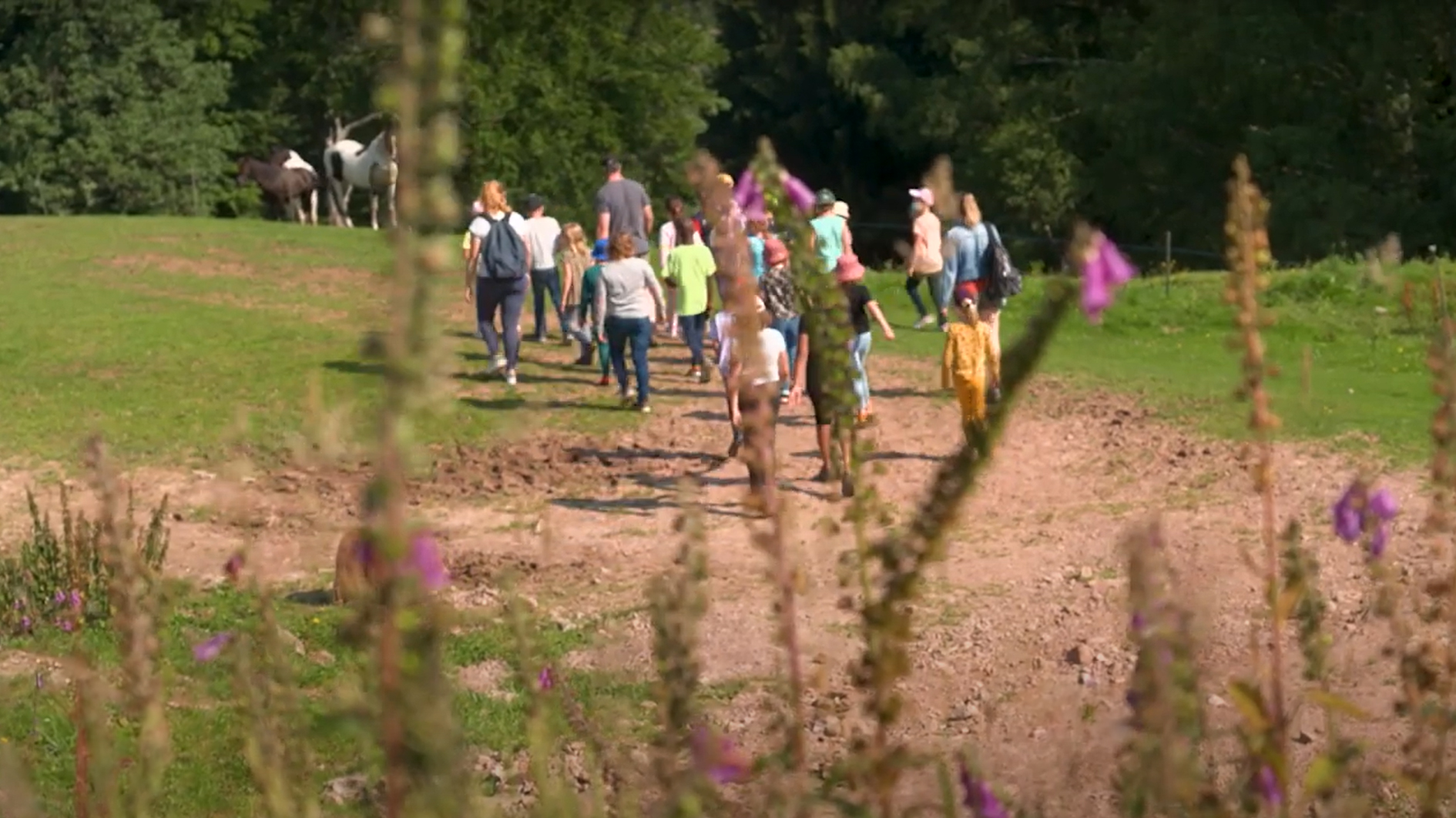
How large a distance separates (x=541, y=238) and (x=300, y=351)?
3020 mm

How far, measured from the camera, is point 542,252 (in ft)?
70.8

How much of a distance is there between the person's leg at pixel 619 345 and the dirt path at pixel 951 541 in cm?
39

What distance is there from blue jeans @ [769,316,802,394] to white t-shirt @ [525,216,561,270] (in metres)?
4.53

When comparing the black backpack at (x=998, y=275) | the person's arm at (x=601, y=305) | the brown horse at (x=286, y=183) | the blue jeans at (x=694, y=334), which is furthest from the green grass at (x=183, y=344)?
the brown horse at (x=286, y=183)

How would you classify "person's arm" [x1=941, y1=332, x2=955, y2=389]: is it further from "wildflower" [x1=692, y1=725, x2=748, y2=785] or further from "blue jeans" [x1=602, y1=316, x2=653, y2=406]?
"wildflower" [x1=692, y1=725, x2=748, y2=785]

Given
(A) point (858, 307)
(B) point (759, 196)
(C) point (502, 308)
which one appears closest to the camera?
(B) point (759, 196)

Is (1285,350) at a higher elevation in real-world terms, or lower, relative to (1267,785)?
higher

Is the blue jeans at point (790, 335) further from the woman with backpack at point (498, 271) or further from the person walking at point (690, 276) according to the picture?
the woman with backpack at point (498, 271)

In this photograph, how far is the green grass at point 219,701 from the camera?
332 inches

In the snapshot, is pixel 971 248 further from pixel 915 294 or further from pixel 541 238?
pixel 915 294

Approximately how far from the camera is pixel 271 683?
2584mm

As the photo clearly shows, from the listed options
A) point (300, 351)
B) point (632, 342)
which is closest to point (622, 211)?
point (632, 342)

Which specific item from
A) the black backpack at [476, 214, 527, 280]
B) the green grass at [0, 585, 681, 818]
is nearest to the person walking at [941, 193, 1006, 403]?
the black backpack at [476, 214, 527, 280]

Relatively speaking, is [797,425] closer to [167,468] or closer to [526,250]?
[526,250]
